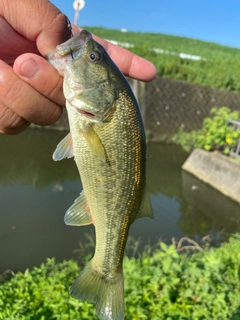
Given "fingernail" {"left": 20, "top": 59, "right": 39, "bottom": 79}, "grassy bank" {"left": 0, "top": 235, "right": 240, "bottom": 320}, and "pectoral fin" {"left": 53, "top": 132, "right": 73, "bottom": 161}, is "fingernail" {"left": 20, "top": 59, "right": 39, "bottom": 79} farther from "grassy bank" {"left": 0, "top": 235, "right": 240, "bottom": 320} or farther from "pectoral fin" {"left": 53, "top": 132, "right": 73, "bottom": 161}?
"grassy bank" {"left": 0, "top": 235, "right": 240, "bottom": 320}

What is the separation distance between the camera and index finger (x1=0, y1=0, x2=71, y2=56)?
4.69 feet

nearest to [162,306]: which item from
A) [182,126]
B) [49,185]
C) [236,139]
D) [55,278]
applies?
[55,278]

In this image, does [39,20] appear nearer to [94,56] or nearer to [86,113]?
[94,56]

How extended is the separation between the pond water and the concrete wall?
206 mm

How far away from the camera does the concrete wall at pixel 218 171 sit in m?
8.35

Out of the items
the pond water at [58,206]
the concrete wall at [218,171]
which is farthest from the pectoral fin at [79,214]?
the concrete wall at [218,171]

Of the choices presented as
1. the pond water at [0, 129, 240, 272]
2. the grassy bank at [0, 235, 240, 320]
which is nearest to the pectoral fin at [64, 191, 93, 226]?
the grassy bank at [0, 235, 240, 320]

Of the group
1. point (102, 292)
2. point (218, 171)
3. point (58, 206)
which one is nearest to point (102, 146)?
point (102, 292)

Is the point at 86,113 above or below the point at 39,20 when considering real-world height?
below

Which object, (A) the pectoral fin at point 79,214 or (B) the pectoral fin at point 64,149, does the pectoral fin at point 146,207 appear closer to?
(A) the pectoral fin at point 79,214

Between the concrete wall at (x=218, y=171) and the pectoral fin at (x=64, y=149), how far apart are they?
707cm

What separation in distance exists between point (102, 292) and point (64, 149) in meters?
0.70

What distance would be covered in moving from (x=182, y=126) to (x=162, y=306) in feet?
36.3

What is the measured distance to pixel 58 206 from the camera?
661cm
